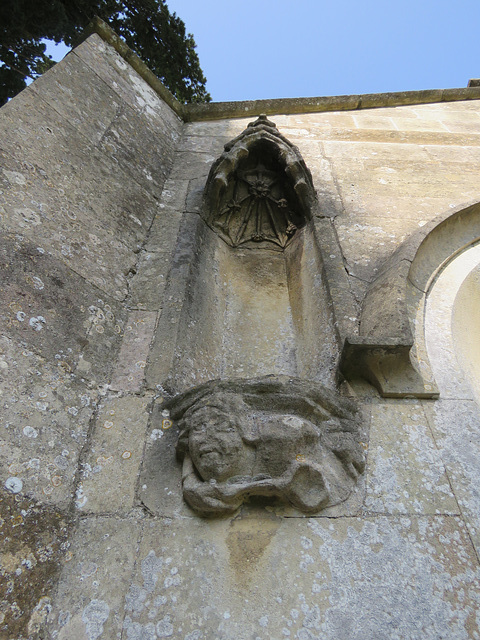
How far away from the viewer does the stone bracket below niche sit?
2.15m

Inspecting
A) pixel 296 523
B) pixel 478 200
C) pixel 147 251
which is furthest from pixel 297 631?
pixel 478 200

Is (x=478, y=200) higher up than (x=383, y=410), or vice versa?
(x=478, y=200)

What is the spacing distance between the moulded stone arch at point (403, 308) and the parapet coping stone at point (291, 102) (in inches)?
107

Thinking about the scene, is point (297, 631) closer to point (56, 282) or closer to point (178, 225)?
point (56, 282)

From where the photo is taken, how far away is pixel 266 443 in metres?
1.82

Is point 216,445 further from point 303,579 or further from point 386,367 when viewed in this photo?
point 386,367

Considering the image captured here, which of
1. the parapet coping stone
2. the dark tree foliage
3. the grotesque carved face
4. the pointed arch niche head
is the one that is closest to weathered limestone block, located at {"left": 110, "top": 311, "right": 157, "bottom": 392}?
the grotesque carved face

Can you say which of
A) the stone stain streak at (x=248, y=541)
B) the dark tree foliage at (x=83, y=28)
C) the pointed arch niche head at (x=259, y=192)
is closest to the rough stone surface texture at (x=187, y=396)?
the stone stain streak at (x=248, y=541)

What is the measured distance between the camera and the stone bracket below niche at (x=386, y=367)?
7.05ft

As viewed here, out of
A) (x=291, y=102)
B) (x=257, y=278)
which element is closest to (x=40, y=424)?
(x=257, y=278)

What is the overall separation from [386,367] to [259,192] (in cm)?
201

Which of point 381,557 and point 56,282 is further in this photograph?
point 56,282

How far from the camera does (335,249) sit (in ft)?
10.2

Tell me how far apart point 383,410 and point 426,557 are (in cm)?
63
